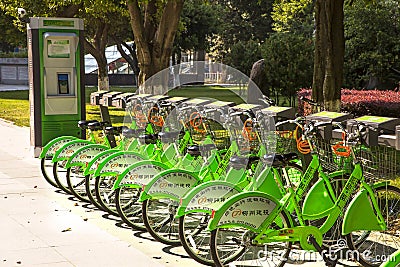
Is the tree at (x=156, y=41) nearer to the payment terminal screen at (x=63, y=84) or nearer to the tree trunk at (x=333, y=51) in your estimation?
the payment terminal screen at (x=63, y=84)

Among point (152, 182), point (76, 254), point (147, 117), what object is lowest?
point (76, 254)

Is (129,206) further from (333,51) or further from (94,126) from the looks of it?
(333,51)

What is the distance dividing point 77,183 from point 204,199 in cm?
326

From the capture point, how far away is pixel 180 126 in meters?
7.06

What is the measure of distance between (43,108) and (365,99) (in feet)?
24.0

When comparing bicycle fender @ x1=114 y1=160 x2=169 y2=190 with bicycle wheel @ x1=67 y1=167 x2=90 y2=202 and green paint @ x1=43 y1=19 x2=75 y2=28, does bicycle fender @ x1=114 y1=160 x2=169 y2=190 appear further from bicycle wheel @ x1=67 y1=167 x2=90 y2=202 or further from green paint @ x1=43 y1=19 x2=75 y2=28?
green paint @ x1=43 y1=19 x2=75 y2=28

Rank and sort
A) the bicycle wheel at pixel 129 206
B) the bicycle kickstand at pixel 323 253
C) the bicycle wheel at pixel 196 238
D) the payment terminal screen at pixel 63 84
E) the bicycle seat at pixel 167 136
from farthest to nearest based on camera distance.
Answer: the payment terminal screen at pixel 63 84
the bicycle seat at pixel 167 136
the bicycle wheel at pixel 129 206
the bicycle wheel at pixel 196 238
the bicycle kickstand at pixel 323 253

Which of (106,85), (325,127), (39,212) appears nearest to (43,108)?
(39,212)

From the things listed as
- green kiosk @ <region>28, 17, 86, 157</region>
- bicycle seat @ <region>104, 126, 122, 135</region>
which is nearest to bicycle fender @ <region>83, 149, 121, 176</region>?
bicycle seat @ <region>104, 126, 122, 135</region>

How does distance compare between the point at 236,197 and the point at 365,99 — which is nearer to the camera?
the point at 236,197

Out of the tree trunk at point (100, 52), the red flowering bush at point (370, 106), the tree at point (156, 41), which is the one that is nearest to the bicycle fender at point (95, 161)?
the tree at point (156, 41)

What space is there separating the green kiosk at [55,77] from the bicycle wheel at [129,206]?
4.13 meters

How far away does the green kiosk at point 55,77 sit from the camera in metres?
10.6

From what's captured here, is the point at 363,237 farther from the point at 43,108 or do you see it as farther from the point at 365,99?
the point at 365,99
